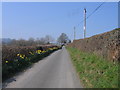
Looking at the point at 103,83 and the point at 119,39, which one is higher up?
the point at 119,39

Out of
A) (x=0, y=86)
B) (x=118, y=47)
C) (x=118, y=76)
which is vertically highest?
(x=118, y=47)

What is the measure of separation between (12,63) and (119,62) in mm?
6686

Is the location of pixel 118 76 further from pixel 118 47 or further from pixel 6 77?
pixel 6 77

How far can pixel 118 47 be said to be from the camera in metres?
7.61

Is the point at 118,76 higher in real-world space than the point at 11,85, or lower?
higher

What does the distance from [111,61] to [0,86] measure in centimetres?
537

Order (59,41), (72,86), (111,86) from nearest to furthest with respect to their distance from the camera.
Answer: (111,86), (72,86), (59,41)

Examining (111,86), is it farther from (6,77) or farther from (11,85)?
(6,77)

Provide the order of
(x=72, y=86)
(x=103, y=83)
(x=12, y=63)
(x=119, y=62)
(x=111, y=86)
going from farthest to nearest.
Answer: (x=12, y=63)
(x=119, y=62)
(x=72, y=86)
(x=103, y=83)
(x=111, y=86)

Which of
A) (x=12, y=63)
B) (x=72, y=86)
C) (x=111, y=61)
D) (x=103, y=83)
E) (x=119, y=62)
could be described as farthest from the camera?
(x=12, y=63)

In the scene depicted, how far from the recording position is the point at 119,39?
25.4ft

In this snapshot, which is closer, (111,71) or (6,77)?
(111,71)

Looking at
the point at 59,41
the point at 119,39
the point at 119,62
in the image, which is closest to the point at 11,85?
the point at 119,62

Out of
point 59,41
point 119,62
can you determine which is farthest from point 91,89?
point 59,41
